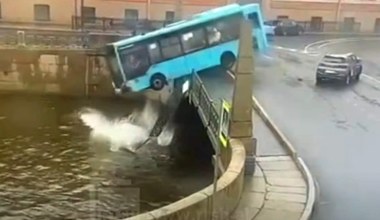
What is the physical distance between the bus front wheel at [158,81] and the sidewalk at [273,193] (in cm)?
1111

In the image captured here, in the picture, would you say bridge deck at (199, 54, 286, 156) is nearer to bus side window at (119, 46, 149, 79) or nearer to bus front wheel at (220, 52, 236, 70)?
bus front wheel at (220, 52, 236, 70)

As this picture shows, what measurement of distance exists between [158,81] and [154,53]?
119 cm

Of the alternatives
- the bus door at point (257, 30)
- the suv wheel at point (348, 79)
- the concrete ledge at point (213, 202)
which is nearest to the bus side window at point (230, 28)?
the bus door at point (257, 30)

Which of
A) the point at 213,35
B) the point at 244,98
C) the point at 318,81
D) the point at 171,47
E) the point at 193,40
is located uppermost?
the point at 244,98

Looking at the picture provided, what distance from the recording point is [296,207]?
517 inches

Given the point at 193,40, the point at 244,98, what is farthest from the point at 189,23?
the point at 244,98

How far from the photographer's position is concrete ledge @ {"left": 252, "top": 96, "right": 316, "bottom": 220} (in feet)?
42.8

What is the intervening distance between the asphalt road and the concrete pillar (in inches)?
77.8

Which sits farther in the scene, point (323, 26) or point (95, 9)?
point (323, 26)

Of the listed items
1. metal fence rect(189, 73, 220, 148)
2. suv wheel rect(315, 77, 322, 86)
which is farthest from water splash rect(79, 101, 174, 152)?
suv wheel rect(315, 77, 322, 86)

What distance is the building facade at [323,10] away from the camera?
4650 centimetres

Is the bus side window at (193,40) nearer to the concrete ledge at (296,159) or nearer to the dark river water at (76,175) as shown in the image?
the concrete ledge at (296,159)

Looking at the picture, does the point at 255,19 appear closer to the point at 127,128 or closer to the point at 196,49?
the point at 196,49

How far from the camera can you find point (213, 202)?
11.5m
